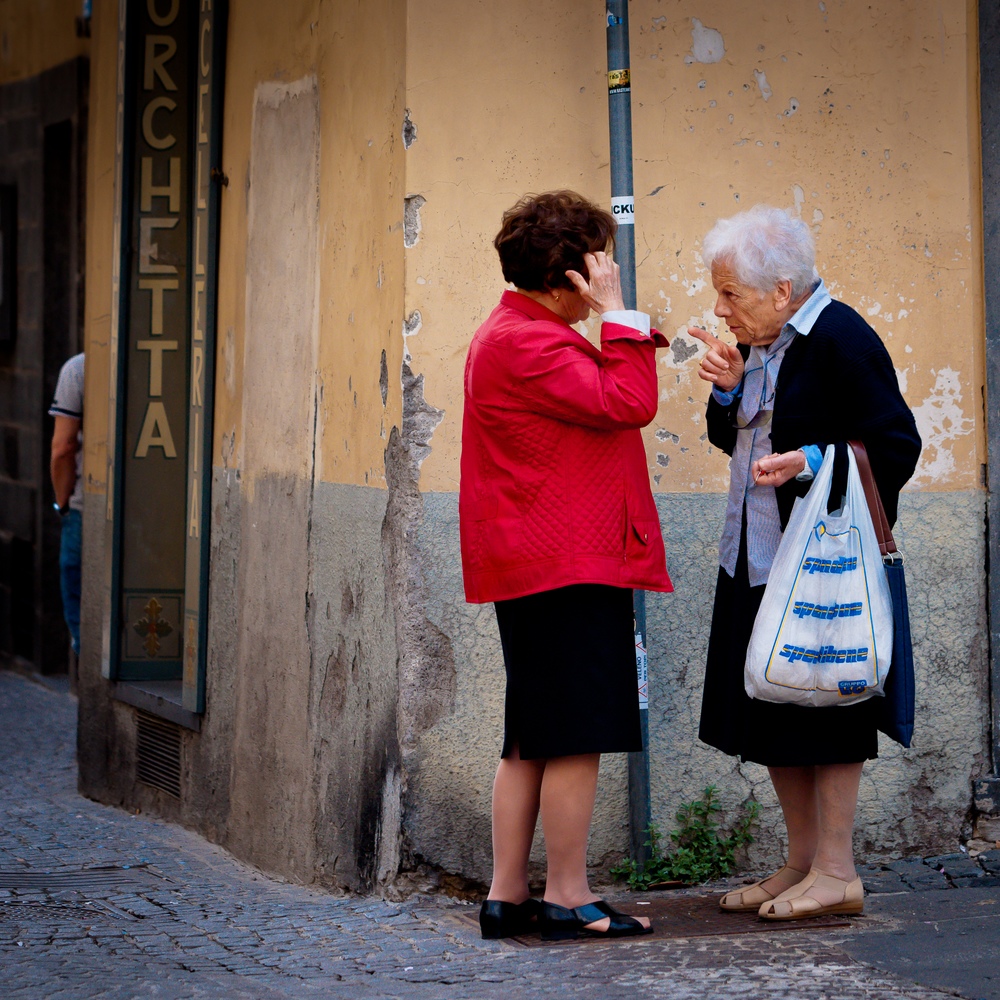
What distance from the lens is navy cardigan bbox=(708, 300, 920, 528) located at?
3824 millimetres

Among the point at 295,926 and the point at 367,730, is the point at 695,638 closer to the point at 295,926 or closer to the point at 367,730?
the point at 367,730

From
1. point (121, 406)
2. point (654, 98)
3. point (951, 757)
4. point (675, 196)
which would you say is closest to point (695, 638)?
point (951, 757)

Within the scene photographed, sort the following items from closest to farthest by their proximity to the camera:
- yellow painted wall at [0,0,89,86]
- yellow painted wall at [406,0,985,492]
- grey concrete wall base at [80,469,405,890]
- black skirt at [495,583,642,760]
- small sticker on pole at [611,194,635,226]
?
black skirt at [495,583,642,760] < small sticker on pole at [611,194,635,226] < yellow painted wall at [406,0,985,492] < grey concrete wall base at [80,469,405,890] < yellow painted wall at [0,0,89,86]

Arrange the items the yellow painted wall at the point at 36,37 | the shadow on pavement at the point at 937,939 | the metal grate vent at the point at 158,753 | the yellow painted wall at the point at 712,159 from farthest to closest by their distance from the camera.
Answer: the yellow painted wall at the point at 36,37, the metal grate vent at the point at 158,753, the yellow painted wall at the point at 712,159, the shadow on pavement at the point at 937,939

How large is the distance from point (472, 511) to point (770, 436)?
0.76 metres

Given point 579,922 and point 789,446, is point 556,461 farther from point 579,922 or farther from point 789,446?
point 579,922

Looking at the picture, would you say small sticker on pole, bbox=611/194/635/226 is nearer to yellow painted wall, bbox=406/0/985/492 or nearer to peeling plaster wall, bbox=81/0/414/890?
yellow painted wall, bbox=406/0/985/492

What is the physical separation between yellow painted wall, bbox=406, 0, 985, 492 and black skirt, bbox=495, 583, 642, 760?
0.83m

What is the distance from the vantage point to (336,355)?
506cm

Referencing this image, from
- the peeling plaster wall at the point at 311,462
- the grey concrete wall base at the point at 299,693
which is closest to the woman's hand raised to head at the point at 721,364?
the peeling plaster wall at the point at 311,462

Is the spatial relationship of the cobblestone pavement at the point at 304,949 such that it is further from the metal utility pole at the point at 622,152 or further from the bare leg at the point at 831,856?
the metal utility pole at the point at 622,152

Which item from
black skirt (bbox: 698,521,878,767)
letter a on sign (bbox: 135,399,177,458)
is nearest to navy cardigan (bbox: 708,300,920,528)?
black skirt (bbox: 698,521,878,767)

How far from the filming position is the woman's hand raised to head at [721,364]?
4.02m

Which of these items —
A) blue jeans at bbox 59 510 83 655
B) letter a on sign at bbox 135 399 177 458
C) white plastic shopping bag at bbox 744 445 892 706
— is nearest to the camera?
white plastic shopping bag at bbox 744 445 892 706
